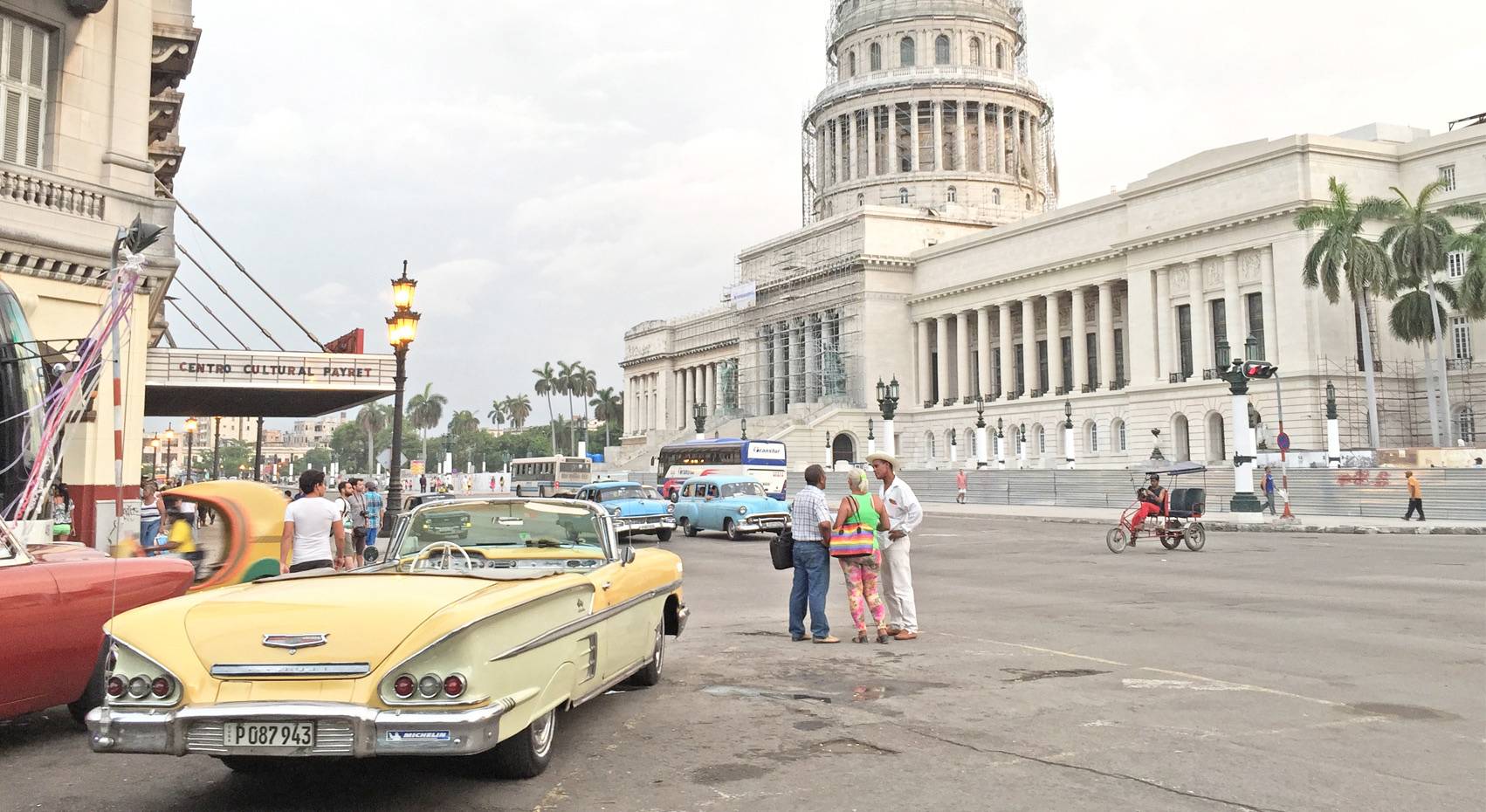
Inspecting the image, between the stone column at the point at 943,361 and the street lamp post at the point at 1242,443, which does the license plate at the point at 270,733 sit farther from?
the stone column at the point at 943,361

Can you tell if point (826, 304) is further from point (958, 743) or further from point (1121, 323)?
point (958, 743)

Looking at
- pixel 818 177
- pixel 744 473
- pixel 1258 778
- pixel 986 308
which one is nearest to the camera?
pixel 1258 778

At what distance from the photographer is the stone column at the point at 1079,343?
67.9 meters

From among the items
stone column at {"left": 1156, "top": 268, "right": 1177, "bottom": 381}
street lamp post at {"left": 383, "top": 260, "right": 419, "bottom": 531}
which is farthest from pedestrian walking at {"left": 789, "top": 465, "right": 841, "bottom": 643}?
stone column at {"left": 1156, "top": 268, "right": 1177, "bottom": 381}

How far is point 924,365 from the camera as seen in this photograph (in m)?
81.2

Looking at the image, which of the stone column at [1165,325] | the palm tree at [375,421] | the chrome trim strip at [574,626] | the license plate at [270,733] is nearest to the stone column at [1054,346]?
the stone column at [1165,325]

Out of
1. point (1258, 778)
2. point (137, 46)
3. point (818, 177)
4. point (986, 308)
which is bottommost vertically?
point (1258, 778)

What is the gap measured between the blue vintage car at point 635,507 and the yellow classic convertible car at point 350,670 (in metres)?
18.7

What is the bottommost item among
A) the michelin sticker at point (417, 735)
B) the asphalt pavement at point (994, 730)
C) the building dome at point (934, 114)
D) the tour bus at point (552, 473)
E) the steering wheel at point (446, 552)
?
the asphalt pavement at point (994, 730)

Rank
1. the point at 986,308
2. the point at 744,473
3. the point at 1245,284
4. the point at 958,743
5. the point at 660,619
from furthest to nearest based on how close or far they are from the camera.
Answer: the point at 986,308 < the point at 1245,284 < the point at 744,473 < the point at 660,619 < the point at 958,743

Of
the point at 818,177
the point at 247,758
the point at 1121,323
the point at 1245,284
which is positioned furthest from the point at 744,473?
the point at 818,177

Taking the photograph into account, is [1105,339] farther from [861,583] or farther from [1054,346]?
[861,583]

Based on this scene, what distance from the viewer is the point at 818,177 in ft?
334

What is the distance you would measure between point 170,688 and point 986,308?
239 feet
